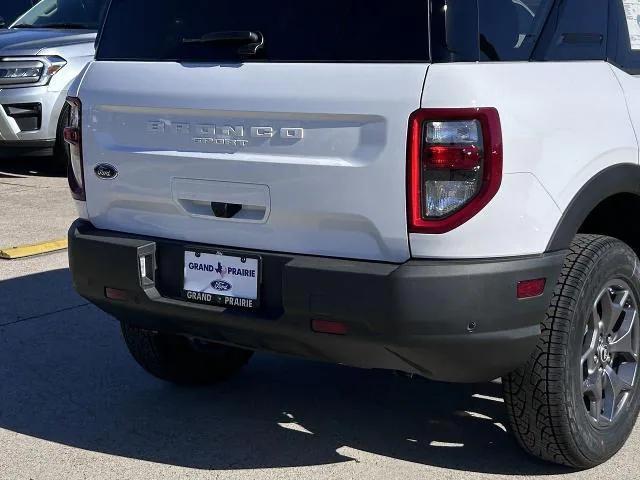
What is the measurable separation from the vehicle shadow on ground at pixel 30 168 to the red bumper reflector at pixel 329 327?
7.46m

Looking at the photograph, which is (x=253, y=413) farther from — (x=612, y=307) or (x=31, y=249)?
(x=31, y=249)

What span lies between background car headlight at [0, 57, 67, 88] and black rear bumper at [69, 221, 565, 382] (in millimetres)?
6452

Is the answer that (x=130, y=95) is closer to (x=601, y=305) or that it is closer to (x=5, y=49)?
(x=601, y=305)

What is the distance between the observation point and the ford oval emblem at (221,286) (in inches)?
136

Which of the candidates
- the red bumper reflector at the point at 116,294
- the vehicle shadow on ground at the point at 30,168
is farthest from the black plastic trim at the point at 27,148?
the red bumper reflector at the point at 116,294

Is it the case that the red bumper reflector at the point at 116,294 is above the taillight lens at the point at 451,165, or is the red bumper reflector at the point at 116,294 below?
below

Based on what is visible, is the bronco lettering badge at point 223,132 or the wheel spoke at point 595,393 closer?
the bronco lettering badge at point 223,132

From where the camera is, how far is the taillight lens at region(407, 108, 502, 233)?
3.07 meters

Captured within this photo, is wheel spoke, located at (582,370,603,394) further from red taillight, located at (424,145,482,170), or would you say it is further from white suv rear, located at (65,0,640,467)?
red taillight, located at (424,145,482,170)

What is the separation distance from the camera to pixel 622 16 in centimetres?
378

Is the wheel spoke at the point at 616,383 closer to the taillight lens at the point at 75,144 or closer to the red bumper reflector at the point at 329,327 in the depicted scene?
the red bumper reflector at the point at 329,327

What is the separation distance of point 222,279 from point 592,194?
1.25 m

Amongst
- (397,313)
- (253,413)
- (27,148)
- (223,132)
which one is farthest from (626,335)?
(27,148)

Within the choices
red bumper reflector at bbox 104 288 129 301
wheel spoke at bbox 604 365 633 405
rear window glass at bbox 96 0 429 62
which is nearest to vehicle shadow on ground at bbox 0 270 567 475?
wheel spoke at bbox 604 365 633 405
